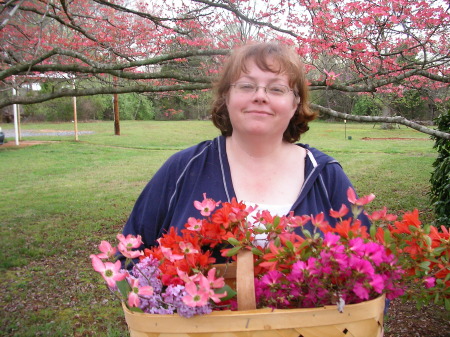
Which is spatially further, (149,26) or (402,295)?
(149,26)

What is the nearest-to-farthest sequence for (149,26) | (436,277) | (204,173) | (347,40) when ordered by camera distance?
(436,277), (204,173), (347,40), (149,26)

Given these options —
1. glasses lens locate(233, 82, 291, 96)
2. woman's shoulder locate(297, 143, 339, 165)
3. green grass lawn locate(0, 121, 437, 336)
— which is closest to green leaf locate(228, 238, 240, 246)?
glasses lens locate(233, 82, 291, 96)

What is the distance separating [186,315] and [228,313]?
82mm

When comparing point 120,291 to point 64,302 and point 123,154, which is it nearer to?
point 64,302

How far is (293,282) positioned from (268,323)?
0.32 ft

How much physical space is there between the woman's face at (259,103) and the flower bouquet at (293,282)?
57 cm

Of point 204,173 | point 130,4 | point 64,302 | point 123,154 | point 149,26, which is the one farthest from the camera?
point 123,154

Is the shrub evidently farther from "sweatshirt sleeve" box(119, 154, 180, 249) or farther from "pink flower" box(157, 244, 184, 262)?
"pink flower" box(157, 244, 184, 262)

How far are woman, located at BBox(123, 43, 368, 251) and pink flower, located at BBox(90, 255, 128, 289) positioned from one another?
0.67 metres

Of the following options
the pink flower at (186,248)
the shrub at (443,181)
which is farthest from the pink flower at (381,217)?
the shrub at (443,181)

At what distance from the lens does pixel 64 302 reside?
3797mm

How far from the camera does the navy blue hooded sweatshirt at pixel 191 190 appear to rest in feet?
5.21

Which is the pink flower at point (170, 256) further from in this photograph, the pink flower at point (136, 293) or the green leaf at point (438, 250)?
the green leaf at point (438, 250)

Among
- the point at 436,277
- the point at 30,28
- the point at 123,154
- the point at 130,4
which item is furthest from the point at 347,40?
the point at 123,154
